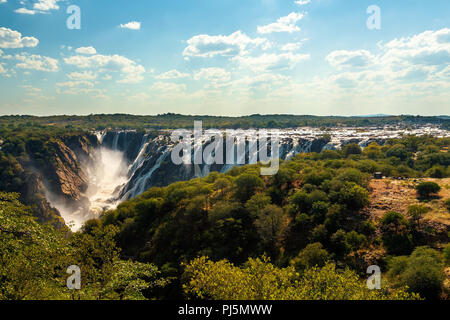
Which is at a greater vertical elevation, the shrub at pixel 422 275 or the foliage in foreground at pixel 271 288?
the foliage in foreground at pixel 271 288

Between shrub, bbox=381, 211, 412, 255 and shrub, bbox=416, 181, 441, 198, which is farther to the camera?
shrub, bbox=416, 181, 441, 198

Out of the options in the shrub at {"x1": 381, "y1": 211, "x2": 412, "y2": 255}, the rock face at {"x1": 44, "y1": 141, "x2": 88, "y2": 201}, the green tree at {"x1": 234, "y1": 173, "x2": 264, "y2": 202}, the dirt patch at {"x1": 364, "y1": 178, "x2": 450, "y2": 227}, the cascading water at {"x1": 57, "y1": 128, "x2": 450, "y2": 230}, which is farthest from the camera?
the rock face at {"x1": 44, "y1": 141, "x2": 88, "y2": 201}

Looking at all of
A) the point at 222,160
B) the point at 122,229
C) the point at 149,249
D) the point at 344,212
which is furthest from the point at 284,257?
the point at 222,160

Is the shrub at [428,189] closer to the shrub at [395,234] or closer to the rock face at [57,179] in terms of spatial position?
the shrub at [395,234]

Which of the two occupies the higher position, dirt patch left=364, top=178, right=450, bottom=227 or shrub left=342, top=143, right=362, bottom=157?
shrub left=342, top=143, right=362, bottom=157

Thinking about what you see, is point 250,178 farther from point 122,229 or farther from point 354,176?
point 122,229

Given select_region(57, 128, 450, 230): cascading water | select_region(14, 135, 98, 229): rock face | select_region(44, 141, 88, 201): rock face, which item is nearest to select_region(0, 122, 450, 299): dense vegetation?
select_region(57, 128, 450, 230): cascading water

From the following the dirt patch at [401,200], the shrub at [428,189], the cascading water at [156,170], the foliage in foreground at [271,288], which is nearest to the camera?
the foliage in foreground at [271,288]

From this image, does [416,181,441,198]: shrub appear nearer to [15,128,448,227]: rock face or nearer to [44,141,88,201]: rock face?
[15,128,448,227]: rock face

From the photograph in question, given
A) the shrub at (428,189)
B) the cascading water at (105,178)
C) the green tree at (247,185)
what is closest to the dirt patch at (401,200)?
the shrub at (428,189)

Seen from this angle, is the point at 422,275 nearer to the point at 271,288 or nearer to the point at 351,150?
the point at 271,288

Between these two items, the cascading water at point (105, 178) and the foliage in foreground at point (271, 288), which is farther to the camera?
the cascading water at point (105, 178)
